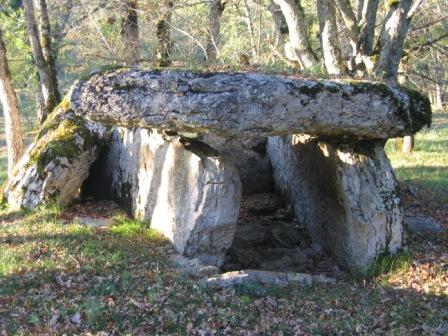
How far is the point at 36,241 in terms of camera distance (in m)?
8.88

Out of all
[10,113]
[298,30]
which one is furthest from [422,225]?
[10,113]

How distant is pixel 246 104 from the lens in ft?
25.3

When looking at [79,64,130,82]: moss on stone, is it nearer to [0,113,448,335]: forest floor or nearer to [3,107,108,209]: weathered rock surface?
[0,113,448,335]: forest floor

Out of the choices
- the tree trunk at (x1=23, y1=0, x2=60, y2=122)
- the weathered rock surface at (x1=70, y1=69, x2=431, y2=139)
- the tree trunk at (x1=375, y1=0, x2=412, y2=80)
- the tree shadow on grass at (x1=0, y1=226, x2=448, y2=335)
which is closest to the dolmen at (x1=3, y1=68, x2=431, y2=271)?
the weathered rock surface at (x1=70, y1=69, x2=431, y2=139)

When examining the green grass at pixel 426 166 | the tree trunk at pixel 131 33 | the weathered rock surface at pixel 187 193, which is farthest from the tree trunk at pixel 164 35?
the green grass at pixel 426 166

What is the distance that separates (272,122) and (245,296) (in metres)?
2.40

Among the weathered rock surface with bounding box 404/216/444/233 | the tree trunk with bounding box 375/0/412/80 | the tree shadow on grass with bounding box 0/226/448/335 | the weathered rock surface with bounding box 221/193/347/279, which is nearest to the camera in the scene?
the tree shadow on grass with bounding box 0/226/448/335

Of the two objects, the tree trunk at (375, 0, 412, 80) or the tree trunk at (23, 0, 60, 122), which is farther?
the tree trunk at (23, 0, 60, 122)

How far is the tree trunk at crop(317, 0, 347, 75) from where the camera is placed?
11.0 m

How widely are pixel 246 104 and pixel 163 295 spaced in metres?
2.76

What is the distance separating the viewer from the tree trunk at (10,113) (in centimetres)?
1449

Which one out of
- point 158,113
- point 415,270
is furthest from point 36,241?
point 415,270

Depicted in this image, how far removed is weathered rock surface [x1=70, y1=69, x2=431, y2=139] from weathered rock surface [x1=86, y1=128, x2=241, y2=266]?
1.21 m

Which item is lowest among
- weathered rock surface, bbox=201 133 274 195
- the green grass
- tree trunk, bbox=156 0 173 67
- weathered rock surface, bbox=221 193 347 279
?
weathered rock surface, bbox=221 193 347 279
